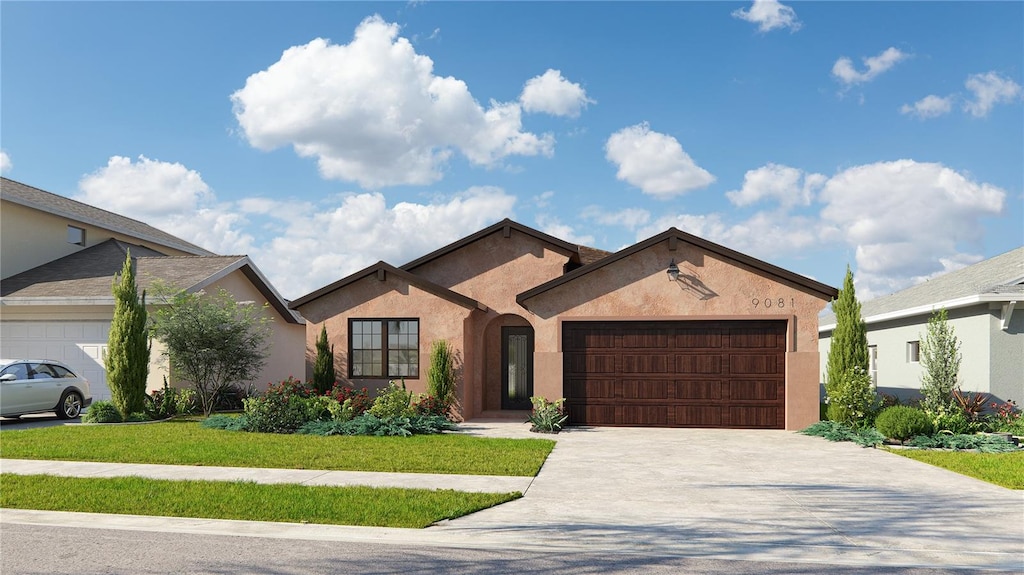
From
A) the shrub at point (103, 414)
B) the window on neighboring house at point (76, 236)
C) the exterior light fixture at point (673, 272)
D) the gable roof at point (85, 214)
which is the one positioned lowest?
the shrub at point (103, 414)

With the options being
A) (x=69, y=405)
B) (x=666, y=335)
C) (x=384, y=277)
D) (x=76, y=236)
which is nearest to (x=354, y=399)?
(x=384, y=277)

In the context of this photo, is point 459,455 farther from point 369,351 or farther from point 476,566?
point 369,351

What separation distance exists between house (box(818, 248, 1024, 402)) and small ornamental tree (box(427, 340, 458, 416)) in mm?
12232

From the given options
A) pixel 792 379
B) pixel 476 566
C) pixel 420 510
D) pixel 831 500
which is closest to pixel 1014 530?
pixel 831 500

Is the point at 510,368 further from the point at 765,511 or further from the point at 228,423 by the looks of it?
the point at 765,511

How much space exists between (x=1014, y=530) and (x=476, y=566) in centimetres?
570

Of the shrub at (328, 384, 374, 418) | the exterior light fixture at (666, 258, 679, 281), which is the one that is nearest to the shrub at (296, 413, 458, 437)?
the shrub at (328, 384, 374, 418)

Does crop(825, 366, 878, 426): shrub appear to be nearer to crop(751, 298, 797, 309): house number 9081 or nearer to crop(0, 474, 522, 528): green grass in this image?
crop(751, 298, 797, 309): house number 9081

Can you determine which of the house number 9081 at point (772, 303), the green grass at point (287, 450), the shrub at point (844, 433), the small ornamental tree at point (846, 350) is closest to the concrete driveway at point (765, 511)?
the green grass at point (287, 450)

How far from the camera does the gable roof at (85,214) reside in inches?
972

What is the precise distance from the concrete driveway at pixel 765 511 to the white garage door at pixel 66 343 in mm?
15425

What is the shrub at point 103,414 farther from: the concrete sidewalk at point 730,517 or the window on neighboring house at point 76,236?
the window on neighboring house at point 76,236

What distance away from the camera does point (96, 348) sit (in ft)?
69.7

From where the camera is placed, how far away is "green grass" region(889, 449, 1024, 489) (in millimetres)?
10531
